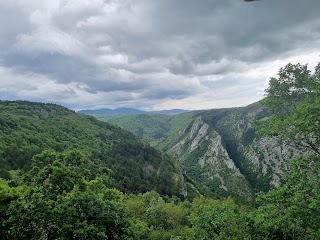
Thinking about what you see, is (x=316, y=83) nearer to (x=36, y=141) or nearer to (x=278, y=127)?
(x=278, y=127)

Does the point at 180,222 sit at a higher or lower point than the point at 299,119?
lower

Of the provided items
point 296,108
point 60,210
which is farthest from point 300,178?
point 60,210

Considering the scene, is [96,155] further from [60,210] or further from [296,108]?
[296,108]

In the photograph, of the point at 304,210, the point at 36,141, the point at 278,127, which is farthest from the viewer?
the point at 36,141

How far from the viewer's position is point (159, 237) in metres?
57.5

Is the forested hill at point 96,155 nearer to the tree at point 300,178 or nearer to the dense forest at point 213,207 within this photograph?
the dense forest at point 213,207

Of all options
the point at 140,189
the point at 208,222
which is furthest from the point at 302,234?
the point at 140,189

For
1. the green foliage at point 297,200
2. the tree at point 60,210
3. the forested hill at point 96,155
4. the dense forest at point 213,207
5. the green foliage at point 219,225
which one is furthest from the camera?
the forested hill at point 96,155

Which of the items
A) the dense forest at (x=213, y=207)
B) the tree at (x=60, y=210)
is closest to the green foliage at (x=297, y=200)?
the dense forest at (x=213, y=207)

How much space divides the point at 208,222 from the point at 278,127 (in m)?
12.5

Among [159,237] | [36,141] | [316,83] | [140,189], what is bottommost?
[140,189]

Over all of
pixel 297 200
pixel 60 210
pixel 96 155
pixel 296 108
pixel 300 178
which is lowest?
pixel 96 155

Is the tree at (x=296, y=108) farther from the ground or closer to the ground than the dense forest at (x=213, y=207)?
farther from the ground

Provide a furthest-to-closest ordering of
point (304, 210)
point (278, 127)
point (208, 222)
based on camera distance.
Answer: point (208, 222) → point (278, 127) → point (304, 210)
